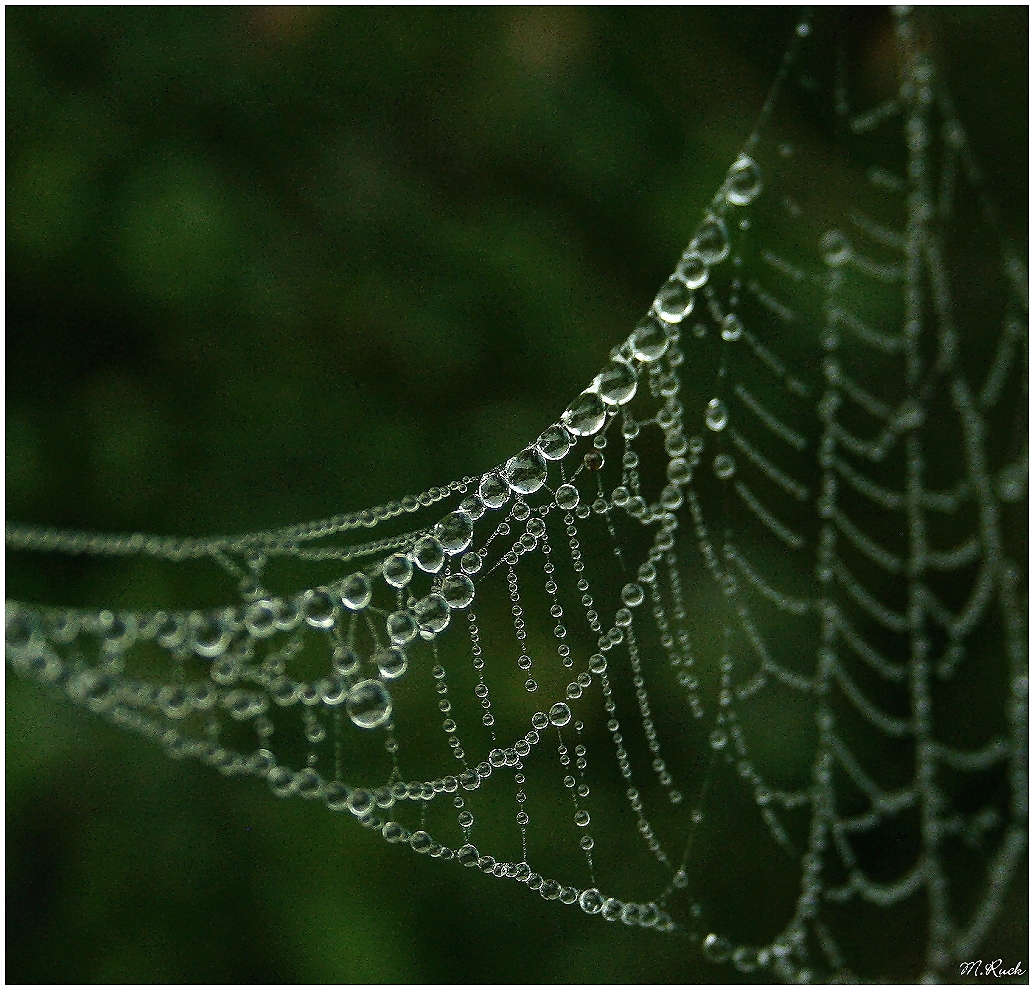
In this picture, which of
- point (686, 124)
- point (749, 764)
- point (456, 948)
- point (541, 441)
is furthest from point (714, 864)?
point (686, 124)

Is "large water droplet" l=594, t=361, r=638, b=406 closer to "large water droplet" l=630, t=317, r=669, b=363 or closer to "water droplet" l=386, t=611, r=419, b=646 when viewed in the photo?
"large water droplet" l=630, t=317, r=669, b=363

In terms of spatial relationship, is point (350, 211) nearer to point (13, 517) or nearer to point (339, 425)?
point (339, 425)

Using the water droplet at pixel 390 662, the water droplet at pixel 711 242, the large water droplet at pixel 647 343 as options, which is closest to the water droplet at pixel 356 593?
the water droplet at pixel 390 662

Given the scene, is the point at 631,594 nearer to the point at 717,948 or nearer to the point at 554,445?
the point at 554,445

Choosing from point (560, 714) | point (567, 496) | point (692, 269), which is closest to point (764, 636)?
point (560, 714)

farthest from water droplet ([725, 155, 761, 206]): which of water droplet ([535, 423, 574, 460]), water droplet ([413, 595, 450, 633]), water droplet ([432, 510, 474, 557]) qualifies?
water droplet ([413, 595, 450, 633])
